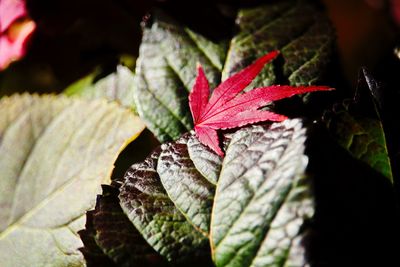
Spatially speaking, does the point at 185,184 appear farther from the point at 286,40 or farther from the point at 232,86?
the point at 286,40

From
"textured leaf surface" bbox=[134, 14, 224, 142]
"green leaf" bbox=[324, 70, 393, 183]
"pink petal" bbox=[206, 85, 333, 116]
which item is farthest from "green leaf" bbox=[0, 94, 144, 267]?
"green leaf" bbox=[324, 70, 393, 183]

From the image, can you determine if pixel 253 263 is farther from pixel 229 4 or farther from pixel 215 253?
pixel 229 4

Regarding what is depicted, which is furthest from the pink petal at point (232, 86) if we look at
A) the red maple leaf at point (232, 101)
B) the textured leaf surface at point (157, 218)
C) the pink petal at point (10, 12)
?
the pink petal at point (10, 12)

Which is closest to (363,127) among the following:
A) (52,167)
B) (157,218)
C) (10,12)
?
(157,218)

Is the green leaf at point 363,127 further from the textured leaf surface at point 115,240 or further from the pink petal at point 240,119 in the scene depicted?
the textured leaf surface at point 115,240

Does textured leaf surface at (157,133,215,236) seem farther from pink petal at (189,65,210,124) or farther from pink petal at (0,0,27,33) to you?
pink petal at (0,0,27,33)

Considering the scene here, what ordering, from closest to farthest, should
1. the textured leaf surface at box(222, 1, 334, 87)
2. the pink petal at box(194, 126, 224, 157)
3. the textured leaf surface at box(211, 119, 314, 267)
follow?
the textured leaf surface at box(211, 119, 314, 267) → the pink petal at box(194, 126, 224, 157) → the textured leaf surface at box(222, 1, 334, 87)
